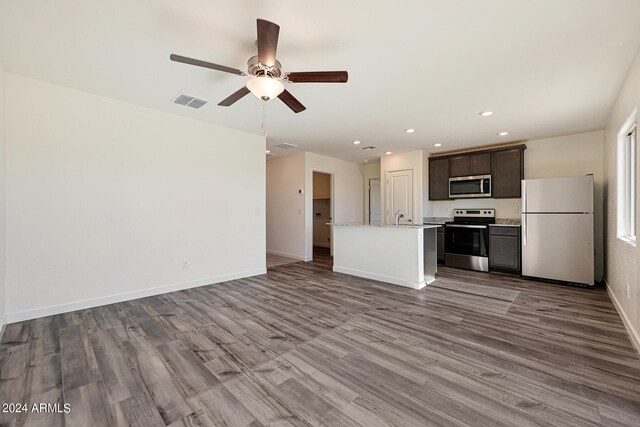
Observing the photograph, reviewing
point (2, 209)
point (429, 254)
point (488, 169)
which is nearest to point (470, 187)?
point (488, 169)

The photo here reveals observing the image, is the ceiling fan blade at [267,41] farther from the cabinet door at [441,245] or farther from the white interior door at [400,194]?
the cabinet door at [441,245]

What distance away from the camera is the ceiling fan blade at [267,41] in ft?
5.67

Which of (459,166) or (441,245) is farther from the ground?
(459,166)

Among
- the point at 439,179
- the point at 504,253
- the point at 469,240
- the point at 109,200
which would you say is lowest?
the point at 504,253

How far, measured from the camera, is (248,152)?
475 centimetres

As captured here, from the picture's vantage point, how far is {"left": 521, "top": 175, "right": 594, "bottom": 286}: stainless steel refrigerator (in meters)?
4.05

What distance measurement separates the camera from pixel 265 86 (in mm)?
2186

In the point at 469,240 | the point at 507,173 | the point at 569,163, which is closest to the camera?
the point at 569,163

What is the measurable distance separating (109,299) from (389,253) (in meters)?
3.84

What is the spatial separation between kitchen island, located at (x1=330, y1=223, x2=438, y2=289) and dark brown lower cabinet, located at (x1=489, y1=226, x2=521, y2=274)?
131 centimetres

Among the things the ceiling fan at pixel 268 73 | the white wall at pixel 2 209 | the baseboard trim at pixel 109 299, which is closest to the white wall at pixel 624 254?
the ceiling fan at pixel 268 73

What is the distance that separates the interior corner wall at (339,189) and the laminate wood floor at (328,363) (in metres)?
2.90

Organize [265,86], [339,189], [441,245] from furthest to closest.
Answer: [339,189], [441,245], [265,86]

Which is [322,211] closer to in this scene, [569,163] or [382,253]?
[382,253]
